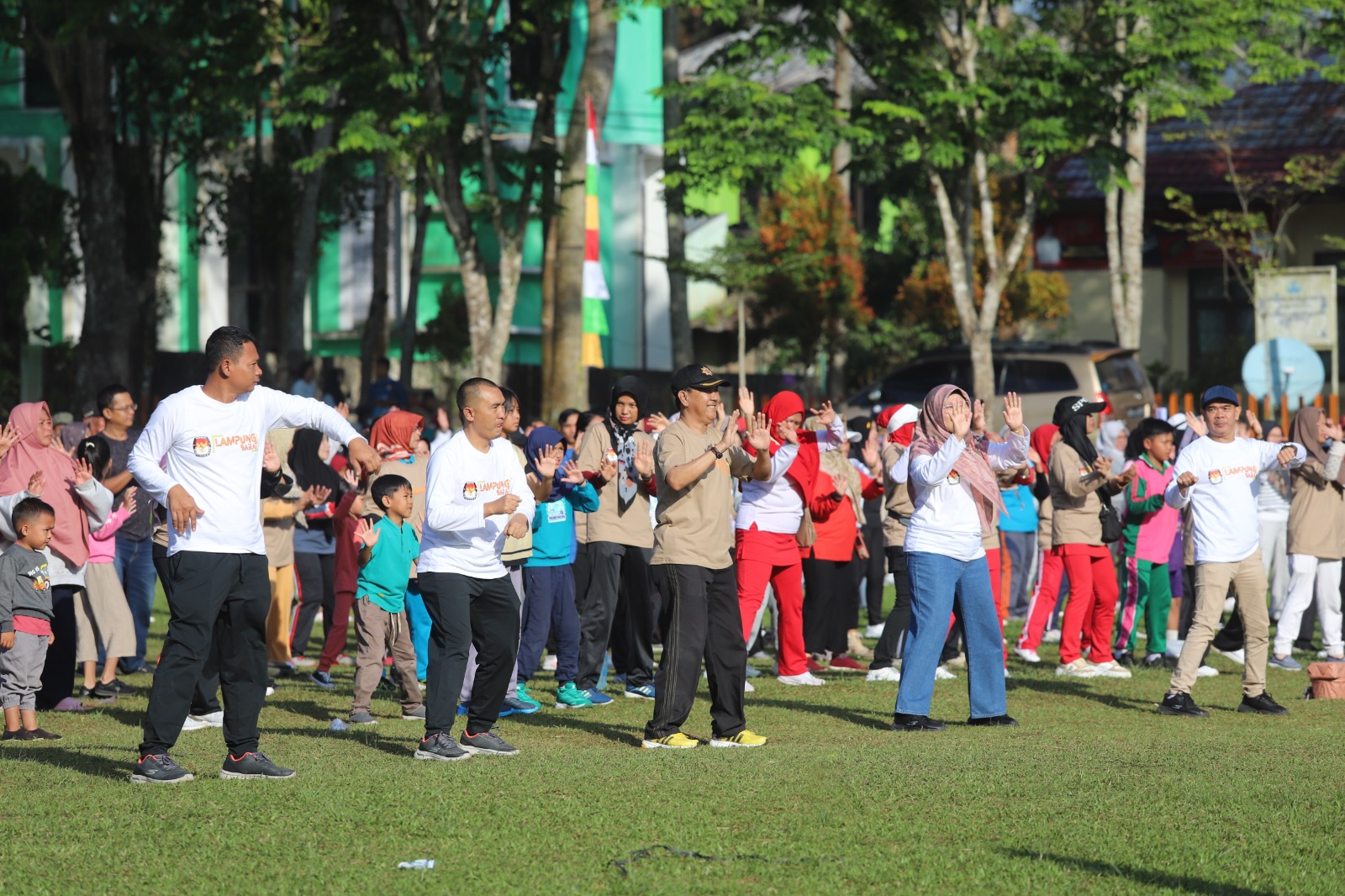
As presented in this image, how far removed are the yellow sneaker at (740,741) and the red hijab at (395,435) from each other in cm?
291

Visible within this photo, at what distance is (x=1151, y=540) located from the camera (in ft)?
40.4

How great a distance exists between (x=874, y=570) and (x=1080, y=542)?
11.1 ft

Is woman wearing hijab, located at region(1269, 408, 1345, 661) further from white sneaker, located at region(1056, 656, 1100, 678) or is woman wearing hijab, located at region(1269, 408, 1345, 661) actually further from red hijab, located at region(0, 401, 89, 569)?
red hijab, located at region(0, 401, 89, 569)

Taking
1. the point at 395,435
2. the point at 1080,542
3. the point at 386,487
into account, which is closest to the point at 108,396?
the point at 395,435

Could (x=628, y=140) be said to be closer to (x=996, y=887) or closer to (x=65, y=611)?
(x=65, y=611)

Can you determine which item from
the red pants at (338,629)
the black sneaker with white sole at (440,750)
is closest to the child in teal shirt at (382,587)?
the black sneaker with white sole at (440,750)

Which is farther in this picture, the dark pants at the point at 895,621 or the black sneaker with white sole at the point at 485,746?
the dark pants at the point at 895,621

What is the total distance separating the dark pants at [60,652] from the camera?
10414mm

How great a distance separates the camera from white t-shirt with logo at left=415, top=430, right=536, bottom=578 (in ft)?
26.7

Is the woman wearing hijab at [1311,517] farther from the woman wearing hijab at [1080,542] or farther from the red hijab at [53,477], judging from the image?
the red hijab at [53,477]

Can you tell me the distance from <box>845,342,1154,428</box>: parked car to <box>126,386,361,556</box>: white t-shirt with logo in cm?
1609

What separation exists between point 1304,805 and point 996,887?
1955 mm

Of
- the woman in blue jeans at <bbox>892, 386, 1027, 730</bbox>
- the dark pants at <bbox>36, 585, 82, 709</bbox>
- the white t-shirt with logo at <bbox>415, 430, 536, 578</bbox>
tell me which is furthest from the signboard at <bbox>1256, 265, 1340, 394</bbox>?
the dark pants at <bbox>36, 585, 82, 709</bbox>

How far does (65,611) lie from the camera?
10453 millimetres
